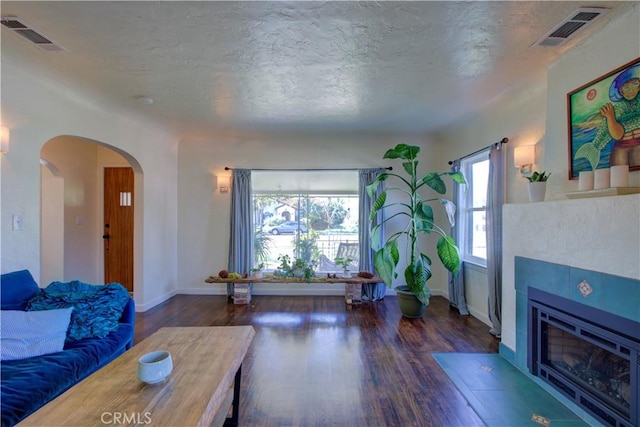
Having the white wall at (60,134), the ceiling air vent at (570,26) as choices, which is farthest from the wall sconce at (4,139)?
the ceiling air vent at (570,26)

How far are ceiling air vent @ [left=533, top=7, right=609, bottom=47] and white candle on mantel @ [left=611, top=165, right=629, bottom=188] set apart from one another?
0.97 metres

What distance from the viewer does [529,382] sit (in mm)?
2383

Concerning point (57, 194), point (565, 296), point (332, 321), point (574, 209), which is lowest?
point (332, 321)

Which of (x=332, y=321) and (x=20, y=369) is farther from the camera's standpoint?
(x=332, y=321)

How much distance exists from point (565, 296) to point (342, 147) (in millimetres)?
3627

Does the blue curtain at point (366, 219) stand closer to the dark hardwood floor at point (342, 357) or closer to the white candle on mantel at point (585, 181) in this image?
the dark hardwood floor at point (342, 357)

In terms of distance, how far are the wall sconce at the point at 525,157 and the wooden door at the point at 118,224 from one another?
5565mm

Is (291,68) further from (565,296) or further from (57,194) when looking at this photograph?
(57,194)

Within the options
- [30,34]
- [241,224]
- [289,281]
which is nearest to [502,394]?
[289,281]

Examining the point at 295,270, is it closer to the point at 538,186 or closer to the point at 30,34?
the point at 538,186

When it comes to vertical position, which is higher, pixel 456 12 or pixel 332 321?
pixel 456 12

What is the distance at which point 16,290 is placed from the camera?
2.23 metres

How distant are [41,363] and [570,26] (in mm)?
4023

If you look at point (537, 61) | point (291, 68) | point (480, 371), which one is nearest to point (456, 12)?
point (537, 61)
